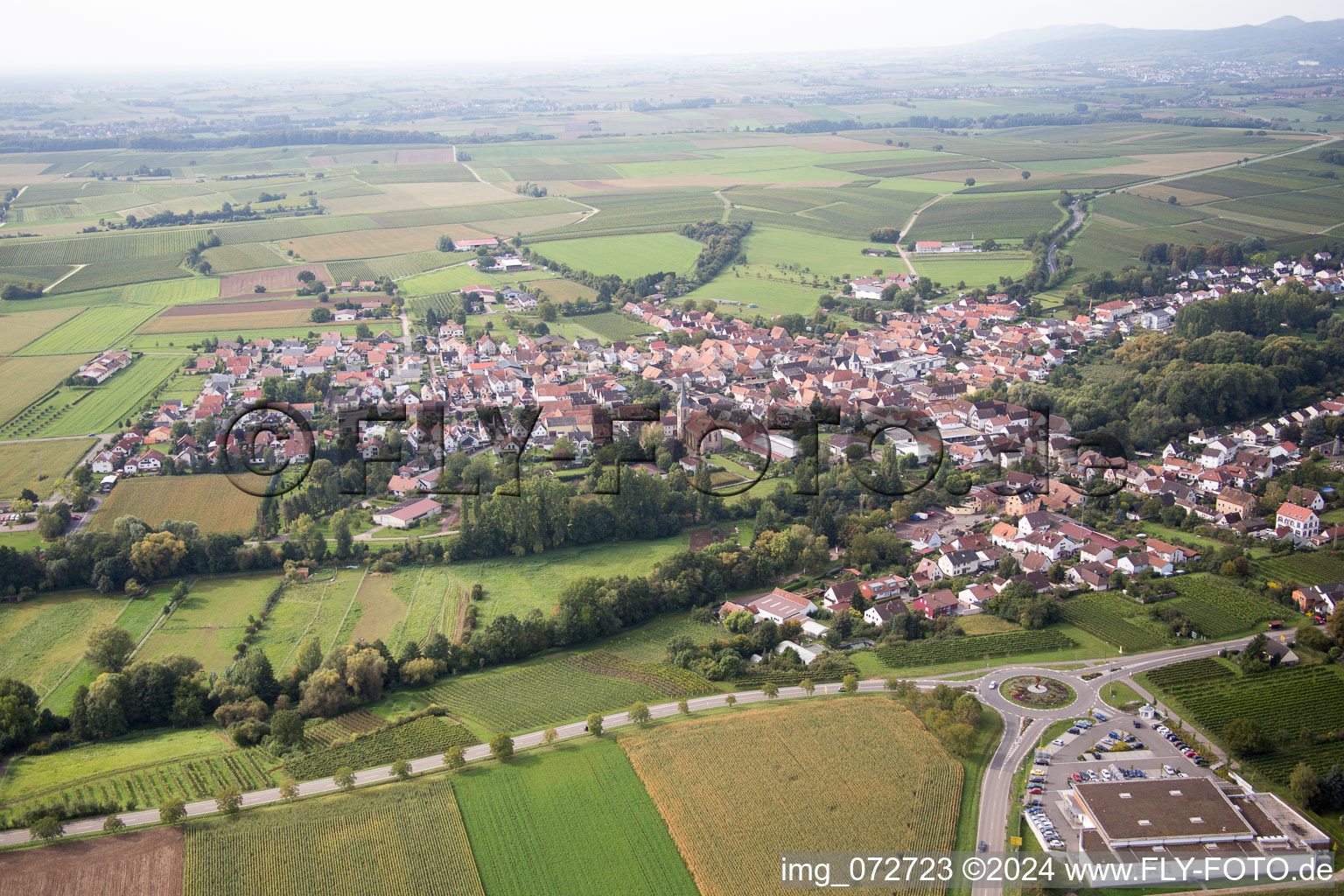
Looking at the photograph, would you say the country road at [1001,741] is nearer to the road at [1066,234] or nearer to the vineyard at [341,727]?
the vineyard at [341,727]

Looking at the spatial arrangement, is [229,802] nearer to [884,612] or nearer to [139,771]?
[139,771]

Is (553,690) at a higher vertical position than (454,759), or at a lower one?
lower

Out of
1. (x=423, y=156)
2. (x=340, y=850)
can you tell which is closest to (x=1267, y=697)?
(x=340, y=850)

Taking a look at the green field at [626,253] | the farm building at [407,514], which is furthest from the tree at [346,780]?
the green field at [626,253]

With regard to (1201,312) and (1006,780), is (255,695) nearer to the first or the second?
(1006,780)

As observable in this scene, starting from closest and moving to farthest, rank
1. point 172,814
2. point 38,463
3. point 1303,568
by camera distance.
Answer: point 172,814, point 1303,568, point 38,463

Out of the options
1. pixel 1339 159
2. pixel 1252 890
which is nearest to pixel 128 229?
pixel 1252 890
